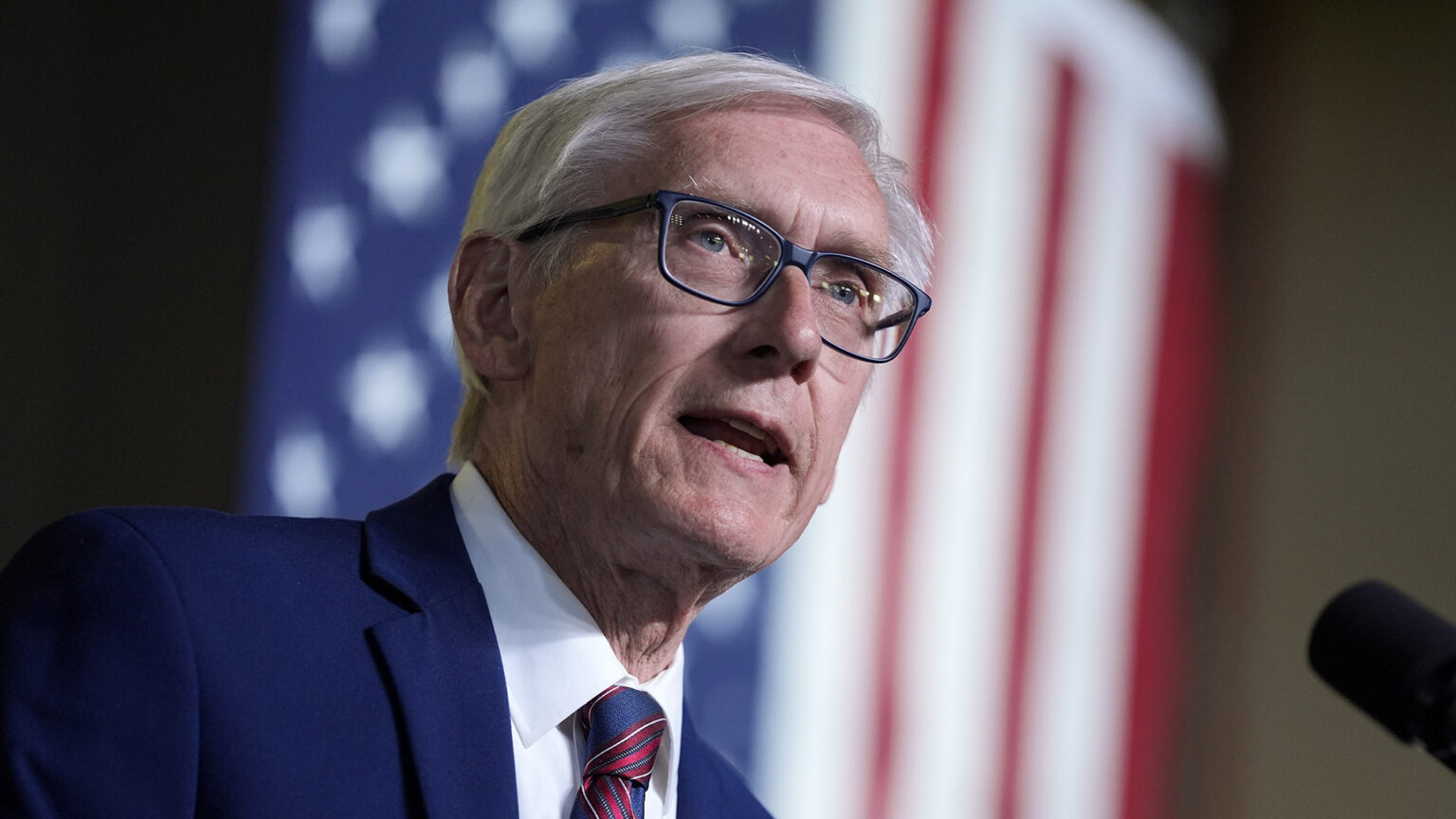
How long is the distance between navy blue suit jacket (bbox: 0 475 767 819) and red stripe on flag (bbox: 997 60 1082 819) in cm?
205

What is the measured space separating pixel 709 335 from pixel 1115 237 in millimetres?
2319

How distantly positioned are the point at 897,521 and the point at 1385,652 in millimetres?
1917

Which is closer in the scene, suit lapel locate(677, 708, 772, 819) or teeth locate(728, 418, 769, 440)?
teeth locate(728, 418, 769, 440)

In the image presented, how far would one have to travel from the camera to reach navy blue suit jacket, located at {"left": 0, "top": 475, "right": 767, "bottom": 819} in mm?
1009

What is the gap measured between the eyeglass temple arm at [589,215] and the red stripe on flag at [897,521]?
1.51 m

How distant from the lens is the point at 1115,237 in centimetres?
339

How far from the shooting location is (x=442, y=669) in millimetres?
1224

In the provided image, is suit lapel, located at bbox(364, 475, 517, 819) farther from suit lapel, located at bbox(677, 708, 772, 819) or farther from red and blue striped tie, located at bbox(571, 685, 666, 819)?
suit lapel, located at bbox(677, 708, 772, 819)

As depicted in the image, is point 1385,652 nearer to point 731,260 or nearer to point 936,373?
point 731,260

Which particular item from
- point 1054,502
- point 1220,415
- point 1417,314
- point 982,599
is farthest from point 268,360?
point 1417,314

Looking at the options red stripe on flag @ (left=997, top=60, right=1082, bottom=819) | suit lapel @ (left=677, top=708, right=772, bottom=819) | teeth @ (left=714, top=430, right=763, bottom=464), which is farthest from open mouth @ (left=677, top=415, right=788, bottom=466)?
red stripe on flag @ (left=997, top=60, right=1082, bottom=819)

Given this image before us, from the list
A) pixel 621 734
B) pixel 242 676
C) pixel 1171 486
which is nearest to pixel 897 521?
pixel 1171 486

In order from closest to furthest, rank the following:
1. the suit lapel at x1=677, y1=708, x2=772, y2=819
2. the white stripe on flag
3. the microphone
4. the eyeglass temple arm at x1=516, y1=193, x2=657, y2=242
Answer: the microphone < the eyeglass temple arm at x1=516, y1=193, x2=657, y2=242 < the suit lapel at x1=677, y1=708, x2=772, y2=819 < the white stripe on flag

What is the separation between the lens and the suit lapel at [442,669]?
116 centimetres
